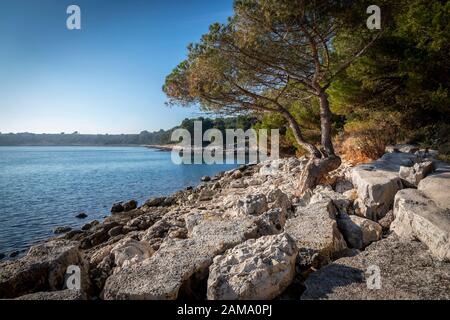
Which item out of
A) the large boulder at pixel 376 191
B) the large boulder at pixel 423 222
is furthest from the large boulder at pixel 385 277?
the large boulder at pixel 376 191

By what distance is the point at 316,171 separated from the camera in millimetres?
7953

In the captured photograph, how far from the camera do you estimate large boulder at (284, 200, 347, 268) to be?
12.3ft

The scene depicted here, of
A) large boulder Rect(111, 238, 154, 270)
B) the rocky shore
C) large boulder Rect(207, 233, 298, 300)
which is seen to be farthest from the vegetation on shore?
A: large boulder Rect(207, 233, 298, 300)

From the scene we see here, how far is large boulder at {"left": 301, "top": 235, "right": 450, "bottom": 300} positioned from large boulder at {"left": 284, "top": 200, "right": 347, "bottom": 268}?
242mm

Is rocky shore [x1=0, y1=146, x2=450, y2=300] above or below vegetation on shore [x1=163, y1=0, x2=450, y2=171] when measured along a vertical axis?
below

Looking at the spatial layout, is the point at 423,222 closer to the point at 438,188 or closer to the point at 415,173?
the point at 438,188

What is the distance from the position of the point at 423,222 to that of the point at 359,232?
91 cm

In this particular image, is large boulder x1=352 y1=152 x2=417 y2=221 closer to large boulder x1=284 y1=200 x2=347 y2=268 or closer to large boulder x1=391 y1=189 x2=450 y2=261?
large boulder x1=391 y1=189 x2=450 y2=261

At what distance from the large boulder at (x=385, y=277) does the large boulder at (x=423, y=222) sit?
144 millimetres

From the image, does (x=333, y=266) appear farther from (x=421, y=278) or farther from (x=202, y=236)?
(x=202, y=236)

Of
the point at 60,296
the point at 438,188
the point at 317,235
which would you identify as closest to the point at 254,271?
the point at 317,235

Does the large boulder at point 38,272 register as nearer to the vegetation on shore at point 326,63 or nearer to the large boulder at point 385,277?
the large boulder at point 385,277
